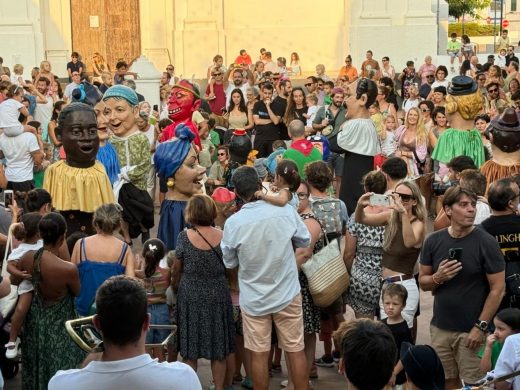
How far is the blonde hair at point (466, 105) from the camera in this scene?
39.3 feet

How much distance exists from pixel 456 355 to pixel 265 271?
1405mm

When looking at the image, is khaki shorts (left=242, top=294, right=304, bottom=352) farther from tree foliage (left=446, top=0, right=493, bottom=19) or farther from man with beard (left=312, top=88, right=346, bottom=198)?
tree foliage (left=446, top=0, right=493, bottom=19)

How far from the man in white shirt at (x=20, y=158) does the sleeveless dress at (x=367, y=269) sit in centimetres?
558

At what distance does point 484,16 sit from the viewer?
67.2 meters

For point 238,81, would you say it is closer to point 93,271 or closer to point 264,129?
point 264,129

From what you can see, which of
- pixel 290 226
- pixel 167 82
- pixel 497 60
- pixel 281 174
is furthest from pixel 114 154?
pixel 497 60

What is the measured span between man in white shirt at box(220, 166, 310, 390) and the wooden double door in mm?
23130

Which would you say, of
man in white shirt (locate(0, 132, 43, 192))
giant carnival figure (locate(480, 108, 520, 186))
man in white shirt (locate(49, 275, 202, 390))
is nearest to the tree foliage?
man in white shirt (locate(0, 132, 43, 192))

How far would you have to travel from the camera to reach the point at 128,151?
1084cm

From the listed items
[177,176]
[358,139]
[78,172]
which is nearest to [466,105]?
[358,139]

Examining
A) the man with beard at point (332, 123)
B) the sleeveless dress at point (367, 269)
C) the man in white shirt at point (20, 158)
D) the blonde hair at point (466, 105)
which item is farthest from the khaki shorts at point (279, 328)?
the man with beard at point (332, 123)

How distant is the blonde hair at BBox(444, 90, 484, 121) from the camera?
11977 millimetres

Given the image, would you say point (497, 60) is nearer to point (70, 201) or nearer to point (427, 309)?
point (427, 309)

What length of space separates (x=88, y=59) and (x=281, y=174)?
22702 millimetres
